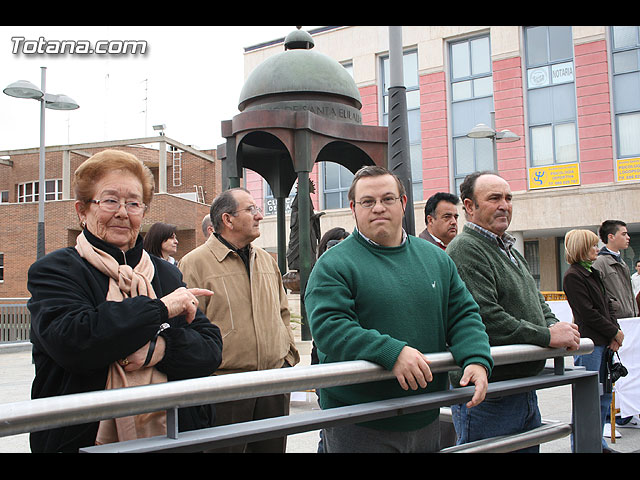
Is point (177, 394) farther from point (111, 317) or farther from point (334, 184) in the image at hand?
point (334, 184)

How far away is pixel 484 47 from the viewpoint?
1129 inches

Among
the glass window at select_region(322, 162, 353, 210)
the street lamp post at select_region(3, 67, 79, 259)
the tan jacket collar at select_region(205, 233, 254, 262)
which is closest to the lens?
the tan jacket collar at select_region(205, 233, 254, 262)

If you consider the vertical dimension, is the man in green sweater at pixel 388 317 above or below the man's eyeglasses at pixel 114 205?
below

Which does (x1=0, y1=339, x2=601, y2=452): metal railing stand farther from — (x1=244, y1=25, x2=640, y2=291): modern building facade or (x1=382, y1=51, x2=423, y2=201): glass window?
(x1=382, y1=51, x2=423, y2=201): glass window

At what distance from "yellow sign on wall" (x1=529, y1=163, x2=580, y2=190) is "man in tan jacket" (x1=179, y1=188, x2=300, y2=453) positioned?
25.0 metres

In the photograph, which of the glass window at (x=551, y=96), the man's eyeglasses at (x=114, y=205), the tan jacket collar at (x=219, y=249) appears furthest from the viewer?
the glass window at (x=551, y=96)

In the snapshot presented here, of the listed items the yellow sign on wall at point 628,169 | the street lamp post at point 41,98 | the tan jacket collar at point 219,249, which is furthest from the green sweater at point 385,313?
the yellow sign on wall at point 628,169

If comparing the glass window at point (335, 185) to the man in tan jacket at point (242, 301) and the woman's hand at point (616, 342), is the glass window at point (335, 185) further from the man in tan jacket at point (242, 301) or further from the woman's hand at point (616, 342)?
the man in tan jacket at point (242, 301)

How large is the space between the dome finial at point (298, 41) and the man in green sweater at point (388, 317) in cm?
591

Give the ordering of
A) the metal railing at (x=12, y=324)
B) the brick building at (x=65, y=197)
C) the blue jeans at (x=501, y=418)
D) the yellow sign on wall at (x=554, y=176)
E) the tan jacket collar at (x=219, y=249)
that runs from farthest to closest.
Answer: the brick building at (x=65, y=197), the yellow sign on wall at (x=554, y=176), the metal railing at (x=12, y=324), the tan jacket collar at (x=219, y=249), the blue jeans at (x=501, y=418)

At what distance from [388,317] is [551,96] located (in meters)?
27.5

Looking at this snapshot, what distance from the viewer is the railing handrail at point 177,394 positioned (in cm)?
146

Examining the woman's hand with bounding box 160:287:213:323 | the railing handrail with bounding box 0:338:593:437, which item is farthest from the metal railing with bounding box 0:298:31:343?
the railing handrail with bounding box 0:338:593:437

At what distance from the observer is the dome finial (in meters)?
8.02
